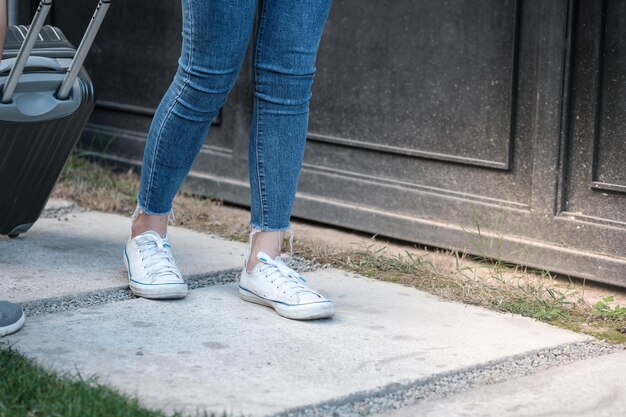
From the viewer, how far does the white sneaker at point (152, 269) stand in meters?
2.35

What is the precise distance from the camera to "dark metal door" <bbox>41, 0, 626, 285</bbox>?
103 inches

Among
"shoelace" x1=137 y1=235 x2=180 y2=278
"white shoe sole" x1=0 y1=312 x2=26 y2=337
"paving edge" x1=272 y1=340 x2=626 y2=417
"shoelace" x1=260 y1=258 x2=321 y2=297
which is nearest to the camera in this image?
"paving edge" x1=272 y1=340 x2=626 y2=417

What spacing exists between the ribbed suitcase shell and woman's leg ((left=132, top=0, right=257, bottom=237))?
28cm

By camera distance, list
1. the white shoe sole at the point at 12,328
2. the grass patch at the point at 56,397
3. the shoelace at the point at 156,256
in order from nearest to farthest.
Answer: the grass patch at the point at 56,397 < the white shoe sole at the point at 12,328 < the shoelace at the point at 156,256

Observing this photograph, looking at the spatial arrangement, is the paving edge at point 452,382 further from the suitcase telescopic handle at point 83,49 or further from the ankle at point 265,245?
the suitcase telescopic handle at point 83,49

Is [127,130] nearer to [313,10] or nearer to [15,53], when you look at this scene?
[15,53]

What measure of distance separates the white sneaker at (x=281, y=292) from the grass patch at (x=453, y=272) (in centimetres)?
42

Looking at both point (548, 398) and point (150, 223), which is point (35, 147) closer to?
point (150, 223)

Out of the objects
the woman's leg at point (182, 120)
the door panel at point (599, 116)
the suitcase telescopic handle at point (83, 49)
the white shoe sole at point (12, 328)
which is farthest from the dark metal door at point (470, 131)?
the white shoe sole at point (12, 328)

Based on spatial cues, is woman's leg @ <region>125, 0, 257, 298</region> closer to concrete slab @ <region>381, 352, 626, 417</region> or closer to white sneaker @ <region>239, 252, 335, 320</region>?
white sneaker @ <region>239, 252, 335, 320</region>

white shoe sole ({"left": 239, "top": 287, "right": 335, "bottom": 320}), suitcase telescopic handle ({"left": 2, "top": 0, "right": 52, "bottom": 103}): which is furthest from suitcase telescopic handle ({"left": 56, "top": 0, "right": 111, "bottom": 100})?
white shoe sole ({"left": 239, "top": 287, "right": 335, "bottom": 320})

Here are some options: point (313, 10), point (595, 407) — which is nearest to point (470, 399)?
point (595, 407)

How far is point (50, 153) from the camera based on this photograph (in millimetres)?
2570

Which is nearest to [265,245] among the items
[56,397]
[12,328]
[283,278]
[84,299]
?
[283,278]
